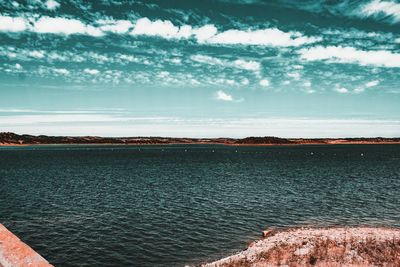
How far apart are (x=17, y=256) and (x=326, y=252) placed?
17.8 metres

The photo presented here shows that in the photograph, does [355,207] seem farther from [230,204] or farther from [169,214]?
[169,214]

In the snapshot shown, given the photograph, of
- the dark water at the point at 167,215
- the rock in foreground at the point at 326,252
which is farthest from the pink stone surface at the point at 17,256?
the dark water at the point at 167,215

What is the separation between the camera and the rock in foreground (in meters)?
19.6

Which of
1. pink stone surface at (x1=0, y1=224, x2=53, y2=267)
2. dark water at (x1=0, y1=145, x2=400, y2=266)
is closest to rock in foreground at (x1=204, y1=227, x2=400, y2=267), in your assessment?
dark water at (x1=0, y1=145, x2=400, y2=266)

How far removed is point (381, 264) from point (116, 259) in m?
17.6

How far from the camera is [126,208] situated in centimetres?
4322

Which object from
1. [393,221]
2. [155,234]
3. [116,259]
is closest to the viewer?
[116,259]

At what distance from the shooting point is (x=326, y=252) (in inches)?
819

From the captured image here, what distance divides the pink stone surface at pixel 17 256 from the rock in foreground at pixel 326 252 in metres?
13.2

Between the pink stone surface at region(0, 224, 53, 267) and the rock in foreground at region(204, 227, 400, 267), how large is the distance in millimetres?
13231

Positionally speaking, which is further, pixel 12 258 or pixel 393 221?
pixel 393 221

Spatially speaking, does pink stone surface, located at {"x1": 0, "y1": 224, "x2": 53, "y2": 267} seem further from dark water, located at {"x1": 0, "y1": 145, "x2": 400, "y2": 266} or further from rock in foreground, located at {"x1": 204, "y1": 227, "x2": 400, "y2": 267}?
dark water, located at {"x1": 0, "y1": 145, "x2": 400, "y2": 266}

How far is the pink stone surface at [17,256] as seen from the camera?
8594mm

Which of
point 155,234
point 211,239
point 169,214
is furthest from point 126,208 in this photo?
point 211,239
